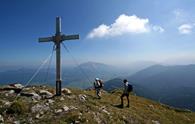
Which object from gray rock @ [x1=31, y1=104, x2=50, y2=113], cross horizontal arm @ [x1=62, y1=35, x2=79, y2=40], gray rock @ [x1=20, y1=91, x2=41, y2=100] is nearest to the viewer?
gray rock @ [x1=31, y1=104, x2=50, y2=113]

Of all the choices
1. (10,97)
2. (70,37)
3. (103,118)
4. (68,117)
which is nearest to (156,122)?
(103,118)

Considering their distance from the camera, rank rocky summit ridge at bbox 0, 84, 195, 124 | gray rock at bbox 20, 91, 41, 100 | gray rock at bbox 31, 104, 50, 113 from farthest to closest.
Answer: gray rock at bbox 20, 91, 41, 100, gray rock at bbox 31, 104, 50, 113, rocky summit ridge at bbox 0, 84, 195, 124

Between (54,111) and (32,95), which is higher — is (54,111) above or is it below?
below

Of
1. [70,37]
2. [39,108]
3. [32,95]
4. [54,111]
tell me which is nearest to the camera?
[54,111]

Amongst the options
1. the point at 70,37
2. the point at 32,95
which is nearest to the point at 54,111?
the point at 32,95

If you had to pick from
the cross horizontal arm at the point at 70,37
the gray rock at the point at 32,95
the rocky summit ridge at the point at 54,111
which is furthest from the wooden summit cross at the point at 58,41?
the gray rock at the point at 32,95

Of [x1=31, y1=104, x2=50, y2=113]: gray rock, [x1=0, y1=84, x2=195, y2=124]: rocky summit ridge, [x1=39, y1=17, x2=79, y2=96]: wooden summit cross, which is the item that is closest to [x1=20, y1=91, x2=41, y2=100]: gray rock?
[x1=0, y1=84, x2=195, y2=124]: rocky summit ridge

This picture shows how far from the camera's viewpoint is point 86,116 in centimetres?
1602

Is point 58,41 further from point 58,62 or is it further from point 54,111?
point 54,111

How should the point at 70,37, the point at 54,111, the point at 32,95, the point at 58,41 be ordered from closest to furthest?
the point at 54,111, the point at 32,95, the point at 70,37, the point at 58,41

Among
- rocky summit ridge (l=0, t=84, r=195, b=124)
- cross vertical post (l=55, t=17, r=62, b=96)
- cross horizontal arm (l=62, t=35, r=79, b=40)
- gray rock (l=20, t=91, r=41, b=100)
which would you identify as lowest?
rocky summit ridge (l=0, t=84, r=195, b=124)

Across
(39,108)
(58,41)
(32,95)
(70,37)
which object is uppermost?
(70,37)

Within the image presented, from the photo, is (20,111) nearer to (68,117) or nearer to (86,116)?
(68,117)

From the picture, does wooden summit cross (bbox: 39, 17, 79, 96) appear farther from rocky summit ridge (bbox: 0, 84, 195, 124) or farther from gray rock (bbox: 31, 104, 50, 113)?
gray rock (bbox: 31, 104, 50, 113)
